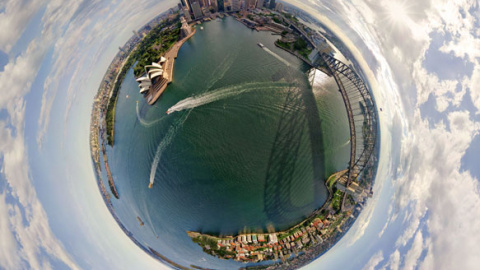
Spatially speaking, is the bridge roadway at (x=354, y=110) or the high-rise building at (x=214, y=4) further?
the high-rise building at (x=214, y=4)

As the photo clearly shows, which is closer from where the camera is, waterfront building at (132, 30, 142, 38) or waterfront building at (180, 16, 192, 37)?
waterfront building at (180, 16, 192, 37)

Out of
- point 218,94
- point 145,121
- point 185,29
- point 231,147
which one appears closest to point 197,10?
point 185,29

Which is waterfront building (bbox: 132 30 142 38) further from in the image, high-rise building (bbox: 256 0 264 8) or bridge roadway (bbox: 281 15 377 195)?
bridge roadway (bbox: 281 15 377 195)

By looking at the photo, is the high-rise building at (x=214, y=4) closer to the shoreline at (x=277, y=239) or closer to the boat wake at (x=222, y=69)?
the boat wake at (x=222, y=69)

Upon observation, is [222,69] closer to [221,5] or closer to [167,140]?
[167,140]

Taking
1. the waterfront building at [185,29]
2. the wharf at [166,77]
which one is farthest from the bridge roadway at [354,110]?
the wharf at [166,77]

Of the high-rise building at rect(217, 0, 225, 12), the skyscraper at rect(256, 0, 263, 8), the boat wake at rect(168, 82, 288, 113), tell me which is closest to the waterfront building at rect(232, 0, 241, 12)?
the high-rise building at rect(217, 0, 225, 12)
